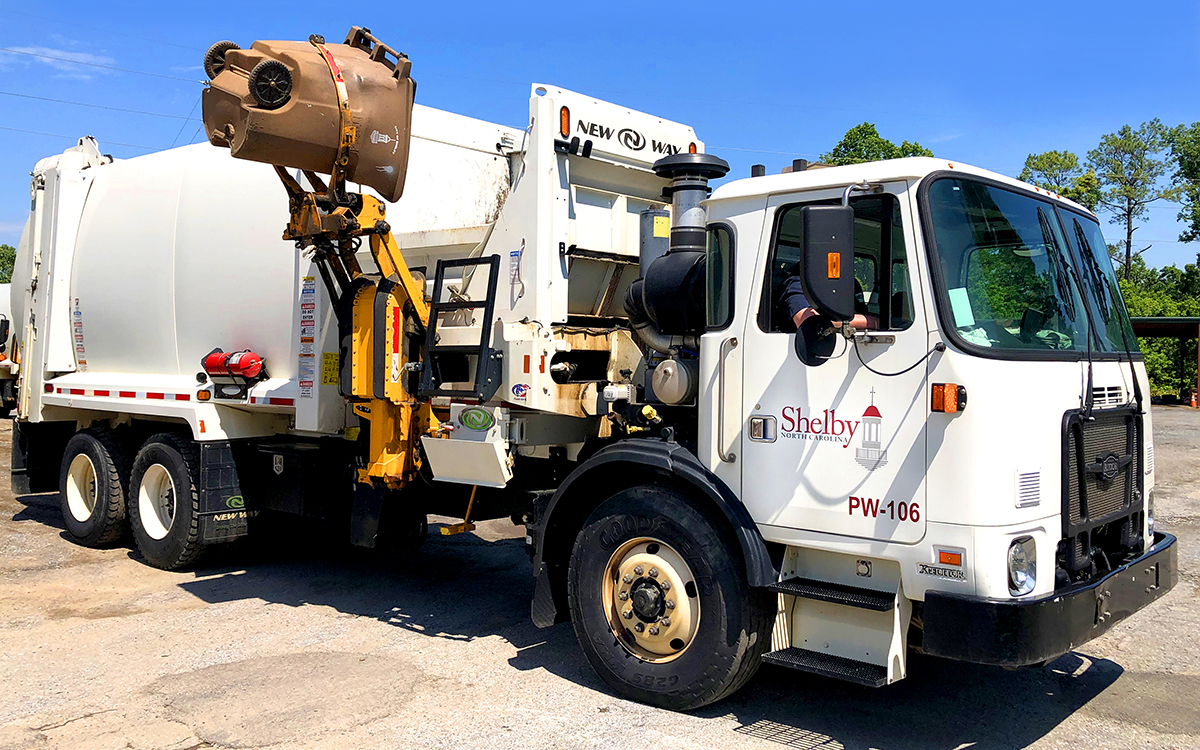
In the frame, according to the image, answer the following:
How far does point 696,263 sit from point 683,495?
1183 millimetres

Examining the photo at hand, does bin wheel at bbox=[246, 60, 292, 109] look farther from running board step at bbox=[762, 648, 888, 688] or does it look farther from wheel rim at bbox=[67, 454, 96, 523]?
wheel rim at bbox=[67, 454, 96, 523]

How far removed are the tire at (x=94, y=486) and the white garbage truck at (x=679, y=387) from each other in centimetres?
93

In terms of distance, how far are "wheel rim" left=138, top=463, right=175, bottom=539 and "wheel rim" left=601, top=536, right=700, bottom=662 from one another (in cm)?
481

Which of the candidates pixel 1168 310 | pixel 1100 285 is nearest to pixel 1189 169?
pixel 1168 310

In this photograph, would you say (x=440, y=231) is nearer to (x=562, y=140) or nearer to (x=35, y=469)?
(x=562, y=140)

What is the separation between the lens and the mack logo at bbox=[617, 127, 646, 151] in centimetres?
588

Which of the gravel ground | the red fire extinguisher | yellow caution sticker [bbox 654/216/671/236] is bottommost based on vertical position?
the gravel ground

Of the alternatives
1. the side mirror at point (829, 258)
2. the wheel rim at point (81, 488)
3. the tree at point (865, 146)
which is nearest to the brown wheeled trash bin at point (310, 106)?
the side mirror at point (829, 258)

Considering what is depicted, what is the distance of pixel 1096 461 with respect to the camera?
14.3ft

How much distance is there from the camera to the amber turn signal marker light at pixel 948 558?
155 inches

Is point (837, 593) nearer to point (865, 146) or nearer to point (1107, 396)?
point (1107, 396)

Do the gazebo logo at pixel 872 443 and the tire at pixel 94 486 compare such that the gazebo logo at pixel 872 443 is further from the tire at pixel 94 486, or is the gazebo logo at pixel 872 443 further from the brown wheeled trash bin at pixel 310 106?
the tire at pixel 94 486

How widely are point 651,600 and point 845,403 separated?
1.40 m

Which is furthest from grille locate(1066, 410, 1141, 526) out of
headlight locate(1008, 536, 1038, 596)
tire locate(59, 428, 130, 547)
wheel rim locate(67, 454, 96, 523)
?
wheel rim locate(67, 454, 96, 523)
